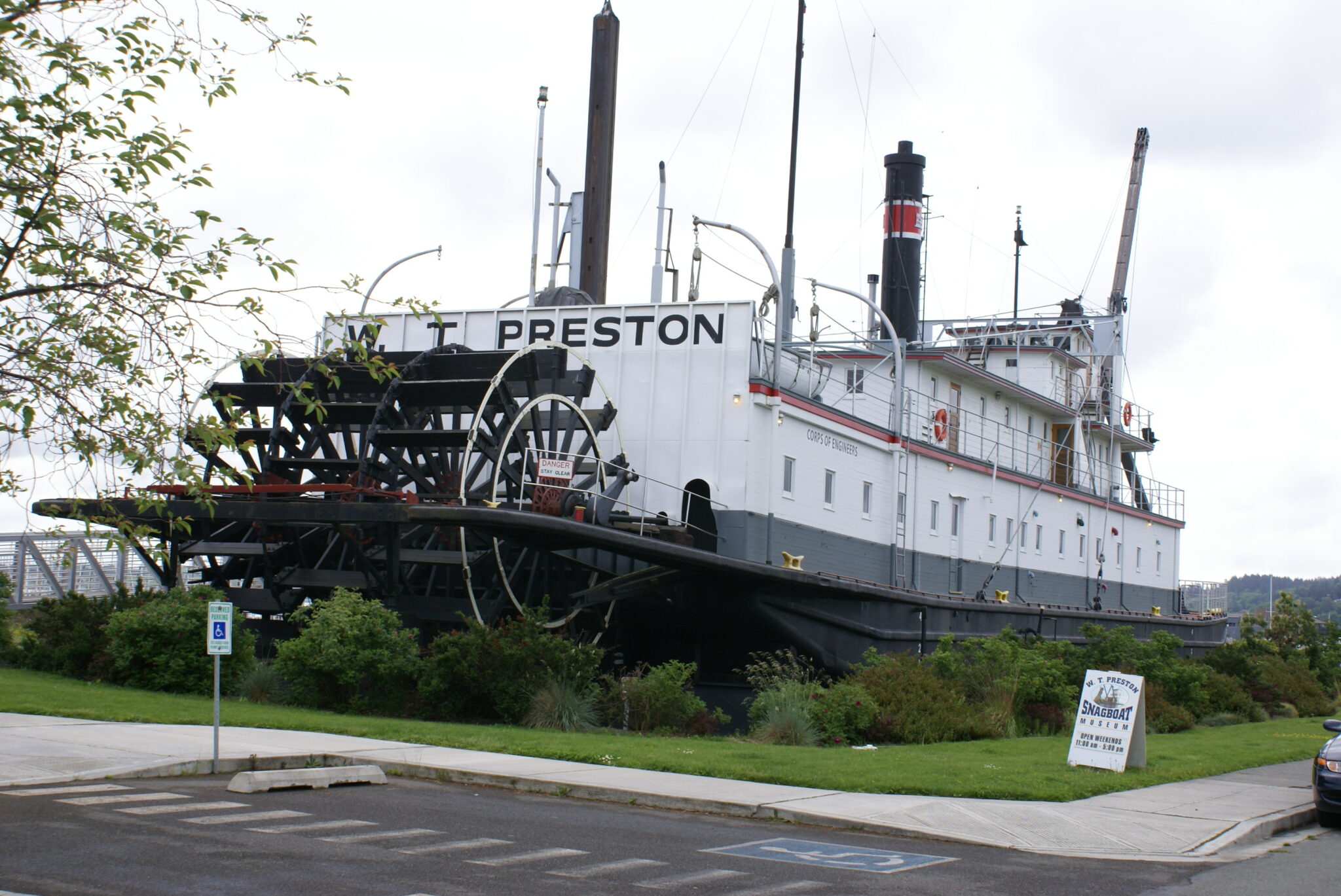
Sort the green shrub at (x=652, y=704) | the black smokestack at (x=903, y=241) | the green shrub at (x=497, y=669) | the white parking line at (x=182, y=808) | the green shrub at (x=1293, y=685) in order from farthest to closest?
the black smokestack at (x=903, y=241), the green shrub at (x=1293, y=685), the green shrub at (x=652, y=704), the green shrub at (x=497, y=669), the white parking line at (x=182, y=808)

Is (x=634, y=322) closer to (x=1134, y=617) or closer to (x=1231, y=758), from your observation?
(x=1231, y=758)

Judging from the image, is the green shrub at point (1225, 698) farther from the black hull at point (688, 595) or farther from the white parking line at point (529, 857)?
the white parking line at point (529, 857)

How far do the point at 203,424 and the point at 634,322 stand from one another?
1360cm

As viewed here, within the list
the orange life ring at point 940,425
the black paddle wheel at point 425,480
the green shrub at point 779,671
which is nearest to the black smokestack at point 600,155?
the black paddle wheel at point 425,480

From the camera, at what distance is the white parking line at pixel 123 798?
380 inches

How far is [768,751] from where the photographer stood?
1430cm

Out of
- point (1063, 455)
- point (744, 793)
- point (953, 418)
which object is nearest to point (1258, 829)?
point (744, 793)

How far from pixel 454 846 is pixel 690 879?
5.54 ft

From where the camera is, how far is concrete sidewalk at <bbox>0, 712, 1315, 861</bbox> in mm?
10305

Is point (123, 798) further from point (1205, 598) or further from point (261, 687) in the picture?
point (1205, 598)

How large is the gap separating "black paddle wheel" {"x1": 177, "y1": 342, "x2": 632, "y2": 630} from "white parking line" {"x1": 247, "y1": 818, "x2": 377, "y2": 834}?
8.78 metres

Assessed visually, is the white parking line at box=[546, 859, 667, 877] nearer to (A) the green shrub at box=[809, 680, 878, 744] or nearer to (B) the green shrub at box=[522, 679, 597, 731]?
(B) the green shrub at box=[522, 679, 597, 731]

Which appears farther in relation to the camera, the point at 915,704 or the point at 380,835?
the point at 915,704

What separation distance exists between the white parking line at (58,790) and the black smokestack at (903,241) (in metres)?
23.4
